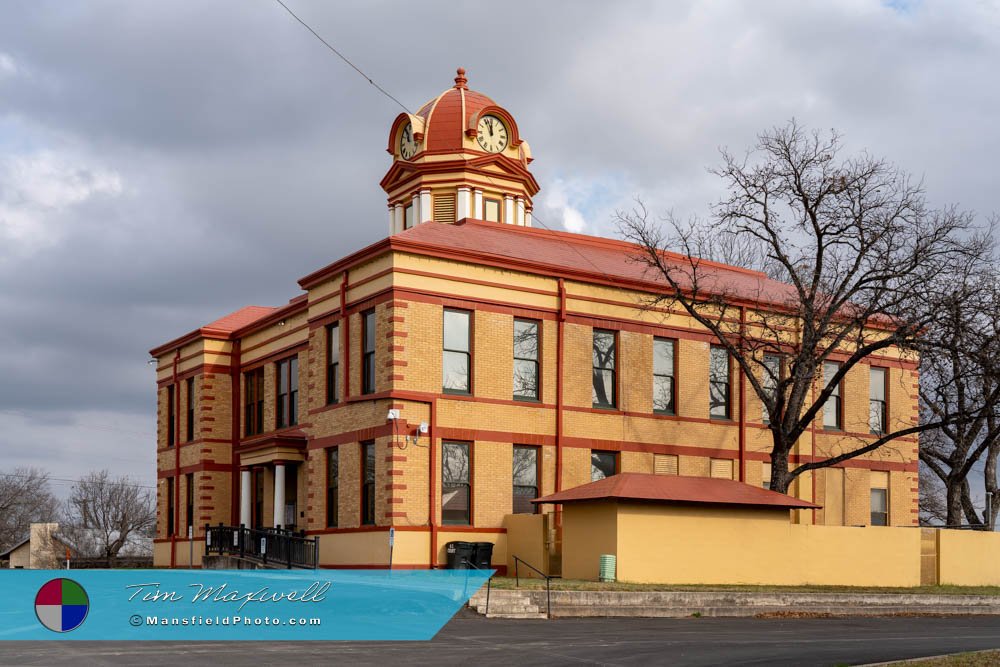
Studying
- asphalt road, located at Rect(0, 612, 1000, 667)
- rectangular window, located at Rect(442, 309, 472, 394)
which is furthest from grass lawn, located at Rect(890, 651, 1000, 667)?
rectangular window, located at Rect(442, 309, 472, 394)

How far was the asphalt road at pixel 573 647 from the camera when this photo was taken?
16.1m

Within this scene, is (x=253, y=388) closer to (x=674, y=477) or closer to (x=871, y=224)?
(x=674, y=477)

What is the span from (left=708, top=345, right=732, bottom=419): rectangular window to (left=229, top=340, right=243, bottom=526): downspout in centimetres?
1695

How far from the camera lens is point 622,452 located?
3481cm

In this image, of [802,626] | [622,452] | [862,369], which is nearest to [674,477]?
[622,452]

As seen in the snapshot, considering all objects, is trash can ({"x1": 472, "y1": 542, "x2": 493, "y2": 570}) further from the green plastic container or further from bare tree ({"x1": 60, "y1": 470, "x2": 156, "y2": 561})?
bare tree ({"x1": 60, "y1": 470, "x2": 156, "y2": 561})

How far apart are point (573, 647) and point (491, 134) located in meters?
31.9

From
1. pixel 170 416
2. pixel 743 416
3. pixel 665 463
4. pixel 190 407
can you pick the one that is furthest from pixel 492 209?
pixel 665 463

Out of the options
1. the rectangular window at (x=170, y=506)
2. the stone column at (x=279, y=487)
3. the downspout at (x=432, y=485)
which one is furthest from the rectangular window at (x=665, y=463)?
the rectangular window at (x=170, y=506)

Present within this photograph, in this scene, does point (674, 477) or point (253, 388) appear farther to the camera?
point (253, 388)

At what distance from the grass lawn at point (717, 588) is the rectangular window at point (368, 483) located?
3736 mm

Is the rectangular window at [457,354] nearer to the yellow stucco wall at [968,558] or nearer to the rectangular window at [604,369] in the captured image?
the rectangular window at [604,369]

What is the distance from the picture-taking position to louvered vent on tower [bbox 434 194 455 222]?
46.2 metres

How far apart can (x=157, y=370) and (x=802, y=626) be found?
31610 millimetres
